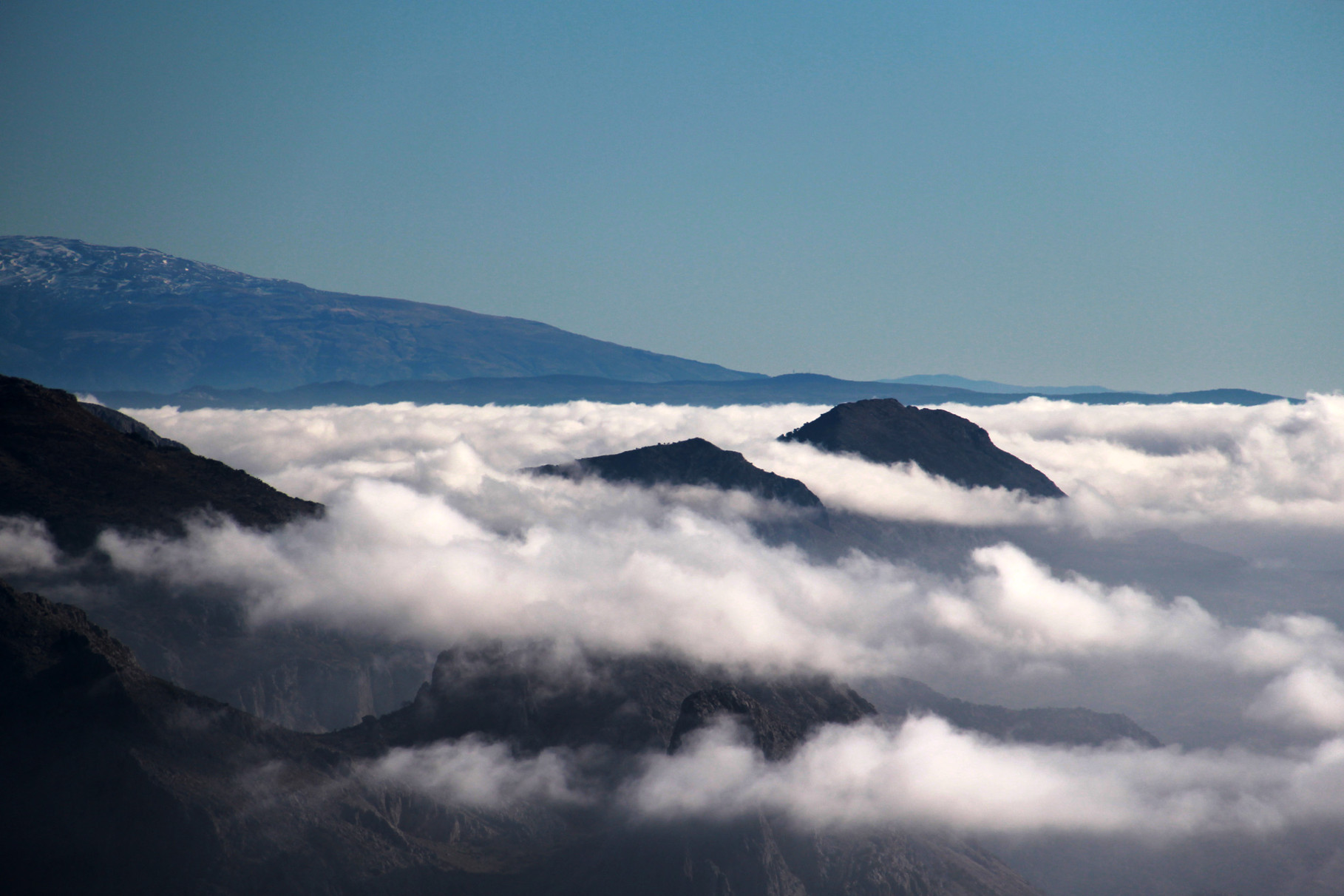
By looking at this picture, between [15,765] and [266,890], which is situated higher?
[15,765]

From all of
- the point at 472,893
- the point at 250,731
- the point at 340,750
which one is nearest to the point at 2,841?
the point at 250,731

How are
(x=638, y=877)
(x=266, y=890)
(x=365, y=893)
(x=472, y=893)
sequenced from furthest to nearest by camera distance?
(x=638, y=877), (x=472, y=893), (x=365, y=893), (x=266, y=890)

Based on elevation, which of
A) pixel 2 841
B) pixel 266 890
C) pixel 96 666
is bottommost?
pixel 266 890

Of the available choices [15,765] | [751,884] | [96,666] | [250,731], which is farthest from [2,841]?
[751,884]

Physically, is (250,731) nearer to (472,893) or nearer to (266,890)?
(266,890)

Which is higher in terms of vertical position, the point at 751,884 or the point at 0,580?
the point at 0,580

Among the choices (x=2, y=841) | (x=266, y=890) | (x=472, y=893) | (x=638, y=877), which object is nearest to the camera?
(x=2, y=841)

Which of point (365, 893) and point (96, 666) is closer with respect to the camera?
point (96, 666)

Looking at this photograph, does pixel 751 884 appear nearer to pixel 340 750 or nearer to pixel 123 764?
pixel 340 750

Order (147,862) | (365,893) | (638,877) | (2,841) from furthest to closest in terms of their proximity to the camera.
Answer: (638,877), (365,893), (147,862), (2,841)
